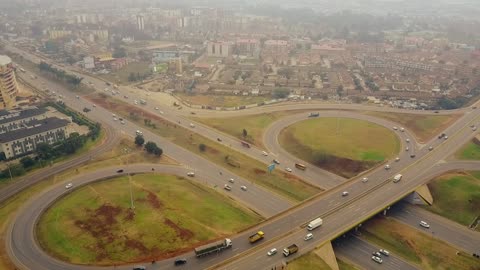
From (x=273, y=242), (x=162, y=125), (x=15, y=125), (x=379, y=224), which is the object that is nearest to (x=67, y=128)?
(x=15, y=125)

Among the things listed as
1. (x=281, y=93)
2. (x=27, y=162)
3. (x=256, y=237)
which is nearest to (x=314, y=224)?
(x=256, y=237)

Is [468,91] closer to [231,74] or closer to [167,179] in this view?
[231,74]

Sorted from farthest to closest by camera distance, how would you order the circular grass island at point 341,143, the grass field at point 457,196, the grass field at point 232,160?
the circular grass island at point 341,143 < the grass field at point 232,160 < the grass field at point 457,196

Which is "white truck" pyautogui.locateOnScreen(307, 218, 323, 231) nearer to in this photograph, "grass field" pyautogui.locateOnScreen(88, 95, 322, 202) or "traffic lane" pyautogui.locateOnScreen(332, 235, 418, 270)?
"traffic lane" pyautogui.locateOnScreen(332, 235, 418, 270)

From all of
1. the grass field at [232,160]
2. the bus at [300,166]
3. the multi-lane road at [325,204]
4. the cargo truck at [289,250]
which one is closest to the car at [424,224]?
the multi-lane road at [325,204]

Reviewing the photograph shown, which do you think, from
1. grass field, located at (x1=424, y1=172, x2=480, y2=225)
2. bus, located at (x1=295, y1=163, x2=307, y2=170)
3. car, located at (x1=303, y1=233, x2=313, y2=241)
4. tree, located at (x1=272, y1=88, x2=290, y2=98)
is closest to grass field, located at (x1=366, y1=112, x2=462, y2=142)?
grass field, located at (x1=424, y1=172, x2=480, y2=225)

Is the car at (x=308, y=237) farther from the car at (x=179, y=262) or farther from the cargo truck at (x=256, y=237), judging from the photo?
the car at (x=179, y=262)
